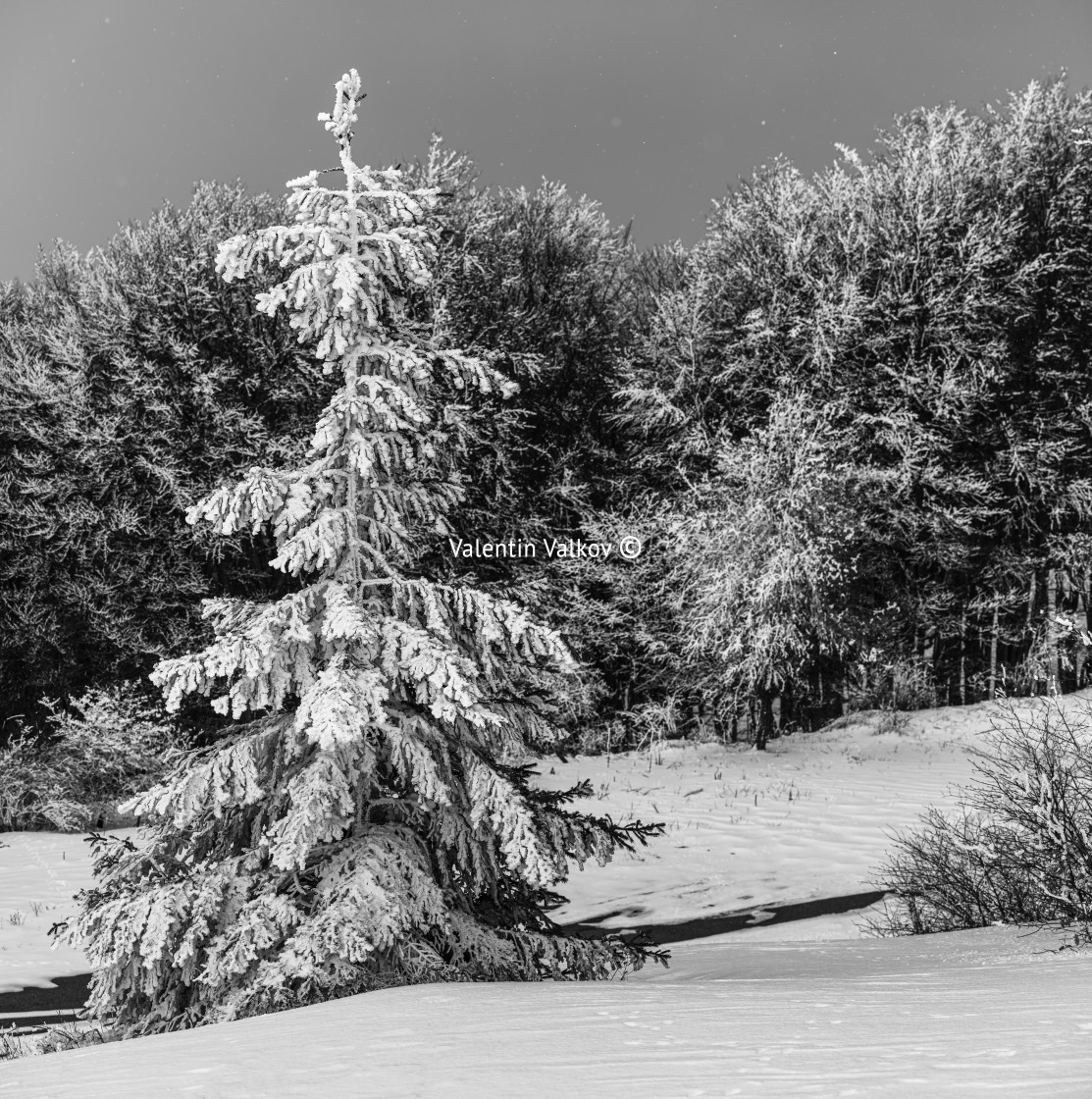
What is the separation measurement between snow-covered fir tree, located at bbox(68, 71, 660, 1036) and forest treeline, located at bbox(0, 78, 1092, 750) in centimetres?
1508

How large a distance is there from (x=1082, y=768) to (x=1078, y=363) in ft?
64.2

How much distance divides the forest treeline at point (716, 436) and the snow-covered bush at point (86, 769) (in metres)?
3.50

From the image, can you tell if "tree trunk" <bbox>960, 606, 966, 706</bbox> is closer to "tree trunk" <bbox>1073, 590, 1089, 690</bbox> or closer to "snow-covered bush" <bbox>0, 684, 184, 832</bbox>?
"tree trunk" <bbox>1073, 590, 1089, 690</bbox>

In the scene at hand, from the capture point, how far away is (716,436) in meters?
25.4

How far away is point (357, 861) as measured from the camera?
23.0 feet

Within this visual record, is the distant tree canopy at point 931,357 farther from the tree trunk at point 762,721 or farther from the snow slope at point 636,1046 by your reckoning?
the snow slope at point 636,1046

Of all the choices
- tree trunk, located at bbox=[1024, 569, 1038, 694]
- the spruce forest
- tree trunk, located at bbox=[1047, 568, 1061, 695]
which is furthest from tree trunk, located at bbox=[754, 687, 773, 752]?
tree trunk, located at bbox=[1024, 569, 1038, 694]

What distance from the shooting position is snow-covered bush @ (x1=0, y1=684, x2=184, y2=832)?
1766 cm

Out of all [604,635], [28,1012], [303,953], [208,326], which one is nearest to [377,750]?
[303,953]

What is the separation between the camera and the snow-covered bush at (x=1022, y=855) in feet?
27.1

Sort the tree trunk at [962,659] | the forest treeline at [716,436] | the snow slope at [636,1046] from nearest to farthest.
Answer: the snow slope at [636,1046], the forest treeline at [716,436], the tree trunk at [962,659]

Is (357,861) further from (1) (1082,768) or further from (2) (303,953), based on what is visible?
(1) (1082,768)

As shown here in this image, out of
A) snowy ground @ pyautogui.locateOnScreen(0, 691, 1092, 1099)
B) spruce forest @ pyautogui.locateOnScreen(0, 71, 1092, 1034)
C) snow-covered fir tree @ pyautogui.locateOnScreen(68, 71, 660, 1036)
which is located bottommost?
snowy ground @ pyautogui.locateOnScreen(0, 691, 1092, 1099)

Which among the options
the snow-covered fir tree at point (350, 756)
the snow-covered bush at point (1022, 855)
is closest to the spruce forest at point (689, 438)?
the snow-covered bush at point (1022, 855)
